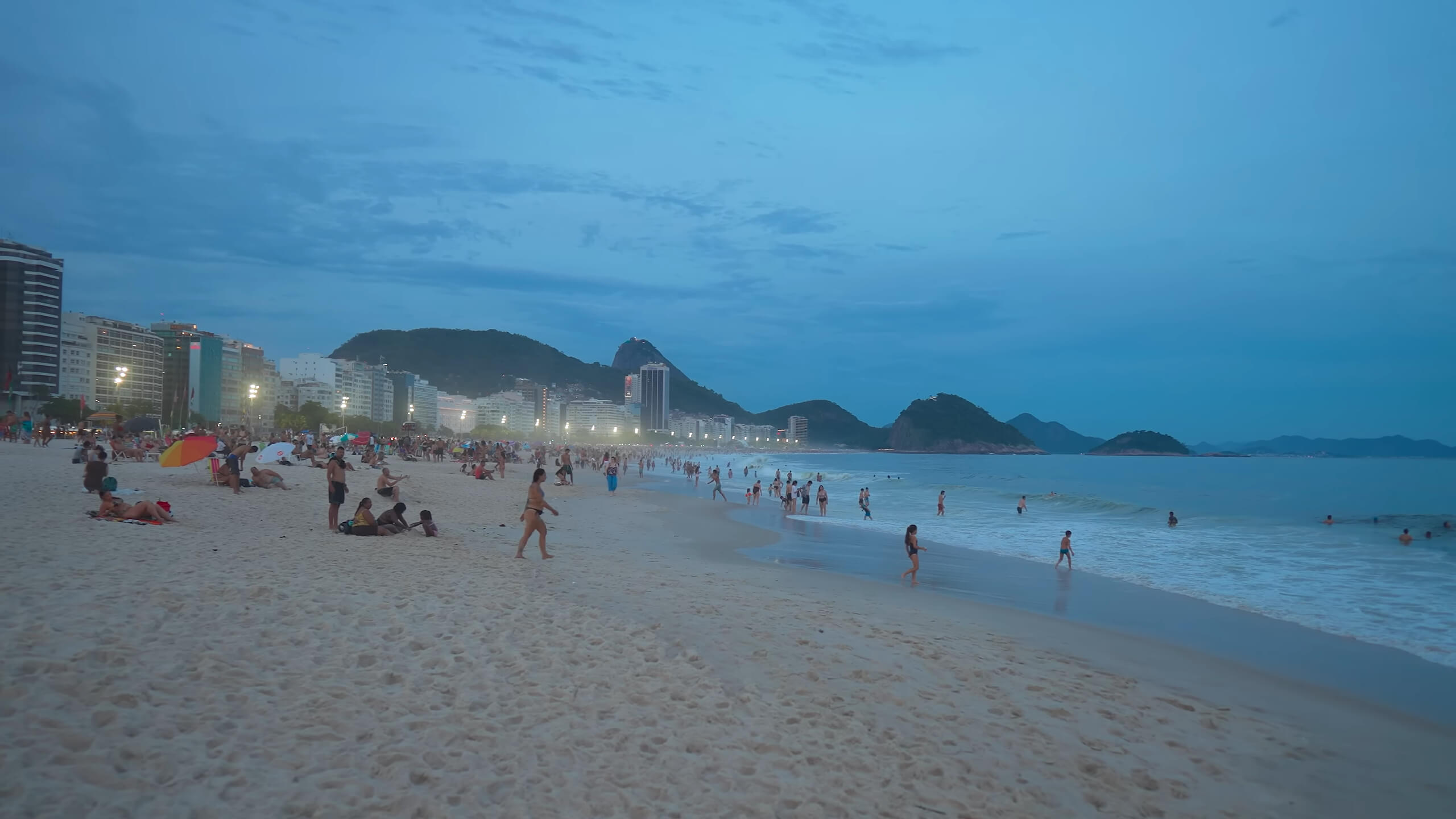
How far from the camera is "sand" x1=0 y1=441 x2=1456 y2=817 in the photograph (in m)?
3.84

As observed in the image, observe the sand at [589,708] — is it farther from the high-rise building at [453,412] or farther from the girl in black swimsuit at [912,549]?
the high-rise building at [453,412]

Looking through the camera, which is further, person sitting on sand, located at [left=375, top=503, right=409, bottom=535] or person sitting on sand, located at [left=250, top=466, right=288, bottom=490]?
person sitting on sand, located at [left=250, top=466, right=288, bottom=490]

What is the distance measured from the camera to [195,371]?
12262 cm

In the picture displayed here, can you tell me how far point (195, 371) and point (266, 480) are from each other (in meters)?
132

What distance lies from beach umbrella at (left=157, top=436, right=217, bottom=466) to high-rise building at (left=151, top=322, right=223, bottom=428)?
127 m

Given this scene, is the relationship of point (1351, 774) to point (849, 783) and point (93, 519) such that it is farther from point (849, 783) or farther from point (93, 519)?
point (93, 519)

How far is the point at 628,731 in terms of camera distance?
188 inches

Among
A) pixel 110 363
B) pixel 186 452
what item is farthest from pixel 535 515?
pixel 110 363

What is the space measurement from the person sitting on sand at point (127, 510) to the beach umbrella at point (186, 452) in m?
4.85

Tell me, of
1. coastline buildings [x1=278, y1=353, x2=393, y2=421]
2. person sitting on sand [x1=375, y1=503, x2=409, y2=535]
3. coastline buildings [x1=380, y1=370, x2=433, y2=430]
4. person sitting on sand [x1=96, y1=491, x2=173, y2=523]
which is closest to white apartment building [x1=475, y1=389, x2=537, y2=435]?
coastline buildings [x1=380, y1=370, x2=433, y2=430]

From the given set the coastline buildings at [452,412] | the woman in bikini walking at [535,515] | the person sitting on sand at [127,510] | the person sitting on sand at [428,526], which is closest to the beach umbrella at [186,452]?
the person sitting on sand at [127,510]

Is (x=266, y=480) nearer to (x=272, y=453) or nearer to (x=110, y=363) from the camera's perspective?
(x=272, y=453)

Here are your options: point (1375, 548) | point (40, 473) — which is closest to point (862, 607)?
point (40, 473)

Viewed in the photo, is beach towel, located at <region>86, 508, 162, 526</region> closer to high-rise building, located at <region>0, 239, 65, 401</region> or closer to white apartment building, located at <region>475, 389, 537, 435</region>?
high-rise building, located at <region>0, 239, 65, 401</region>
